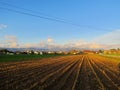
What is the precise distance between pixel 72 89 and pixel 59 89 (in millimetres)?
791

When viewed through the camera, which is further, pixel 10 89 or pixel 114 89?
pixel 114 89

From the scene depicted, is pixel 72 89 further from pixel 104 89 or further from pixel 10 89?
pixel 10 89

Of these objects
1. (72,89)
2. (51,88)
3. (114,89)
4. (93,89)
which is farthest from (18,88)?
(114,89)

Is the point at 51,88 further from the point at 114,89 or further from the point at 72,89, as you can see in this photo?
the point at 114,89

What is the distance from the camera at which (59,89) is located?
13711 millimetres

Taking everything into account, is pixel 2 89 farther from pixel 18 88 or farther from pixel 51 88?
pixel 51 88

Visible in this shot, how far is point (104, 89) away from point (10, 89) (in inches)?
228

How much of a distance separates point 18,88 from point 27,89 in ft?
2.39

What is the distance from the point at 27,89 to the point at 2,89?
57.8 inches

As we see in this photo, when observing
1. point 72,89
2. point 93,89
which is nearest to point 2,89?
point 72,89

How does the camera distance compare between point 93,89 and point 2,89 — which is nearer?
point 2,89

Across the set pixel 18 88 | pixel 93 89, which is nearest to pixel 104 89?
pixel 93 89

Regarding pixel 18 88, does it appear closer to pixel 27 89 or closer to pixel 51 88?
pixel 27 89

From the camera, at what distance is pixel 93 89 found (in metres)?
14.3
